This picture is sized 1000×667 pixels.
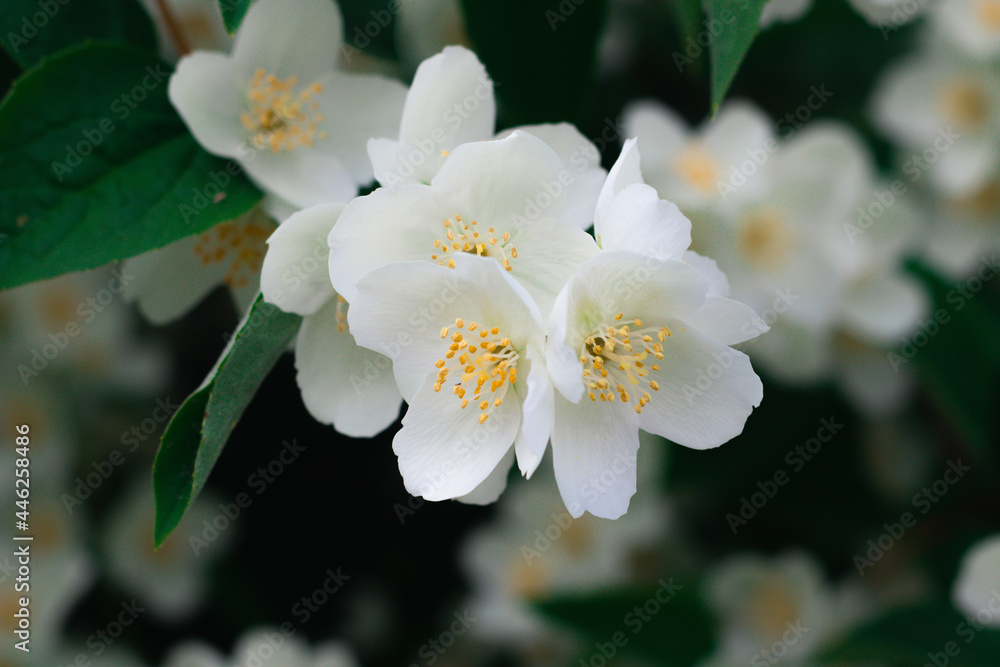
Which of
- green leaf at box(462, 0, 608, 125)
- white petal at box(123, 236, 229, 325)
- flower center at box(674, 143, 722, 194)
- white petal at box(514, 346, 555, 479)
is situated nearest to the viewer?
white petal at box(514, 346, 555, 479)

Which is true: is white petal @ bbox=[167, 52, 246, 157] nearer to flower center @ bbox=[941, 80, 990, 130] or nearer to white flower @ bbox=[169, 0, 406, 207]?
white flower @ bbox=[169, 0, 406, 207]

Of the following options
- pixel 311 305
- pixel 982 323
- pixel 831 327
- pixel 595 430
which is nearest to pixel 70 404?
pixel 311 305

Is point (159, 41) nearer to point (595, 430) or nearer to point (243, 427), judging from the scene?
point (243, 427)

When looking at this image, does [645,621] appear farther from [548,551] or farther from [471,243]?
[471,243]

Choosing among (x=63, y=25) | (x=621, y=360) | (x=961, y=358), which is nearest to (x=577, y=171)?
(x=621, y=360)

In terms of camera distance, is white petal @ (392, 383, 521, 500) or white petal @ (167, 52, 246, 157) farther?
white petal @ (167, 52, 246, 157)

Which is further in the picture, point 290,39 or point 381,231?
point 290,39

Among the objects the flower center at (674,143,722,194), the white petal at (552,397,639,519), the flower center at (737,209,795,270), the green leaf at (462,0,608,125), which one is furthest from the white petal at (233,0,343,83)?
the flower center at (737,209,795,270)
